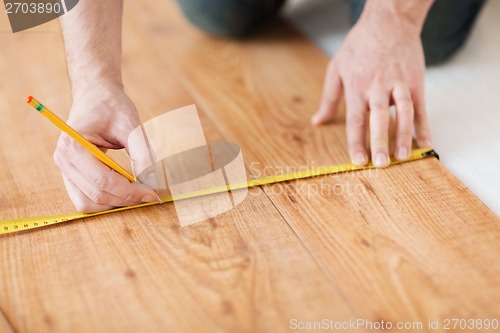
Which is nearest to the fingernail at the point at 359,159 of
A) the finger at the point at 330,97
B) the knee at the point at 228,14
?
the finger at the point at 330,97

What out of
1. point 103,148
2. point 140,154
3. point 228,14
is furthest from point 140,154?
point 228,14

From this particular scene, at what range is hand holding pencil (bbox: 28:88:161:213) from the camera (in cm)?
125

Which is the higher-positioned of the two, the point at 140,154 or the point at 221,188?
the point at 140,154

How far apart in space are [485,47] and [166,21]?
1.09 metres

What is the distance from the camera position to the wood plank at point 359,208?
114 centimetres

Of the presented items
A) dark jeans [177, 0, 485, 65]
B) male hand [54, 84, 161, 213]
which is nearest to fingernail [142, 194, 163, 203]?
male hand [54, 84, 161, 213]

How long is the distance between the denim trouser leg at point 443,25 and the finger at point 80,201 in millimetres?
1054

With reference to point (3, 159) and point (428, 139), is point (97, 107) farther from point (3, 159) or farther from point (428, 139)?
point (428, 139)

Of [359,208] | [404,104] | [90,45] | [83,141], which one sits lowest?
[359,208]

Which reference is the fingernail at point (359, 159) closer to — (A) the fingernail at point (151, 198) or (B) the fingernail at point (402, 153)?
(B) the fingernail at point (402, 153)

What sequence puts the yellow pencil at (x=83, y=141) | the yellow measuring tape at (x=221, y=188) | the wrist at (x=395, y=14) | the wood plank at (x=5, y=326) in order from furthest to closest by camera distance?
the wrist at (x=395, y=14)
the yellow measuring tape at (x=221, y=188)
the yellow pencil at (x=83, y=141)
the wood plank at (x=5, y=326)

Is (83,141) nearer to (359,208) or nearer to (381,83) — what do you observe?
(359,208)

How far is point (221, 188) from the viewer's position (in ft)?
4.61

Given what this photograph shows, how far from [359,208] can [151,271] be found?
46 cm
